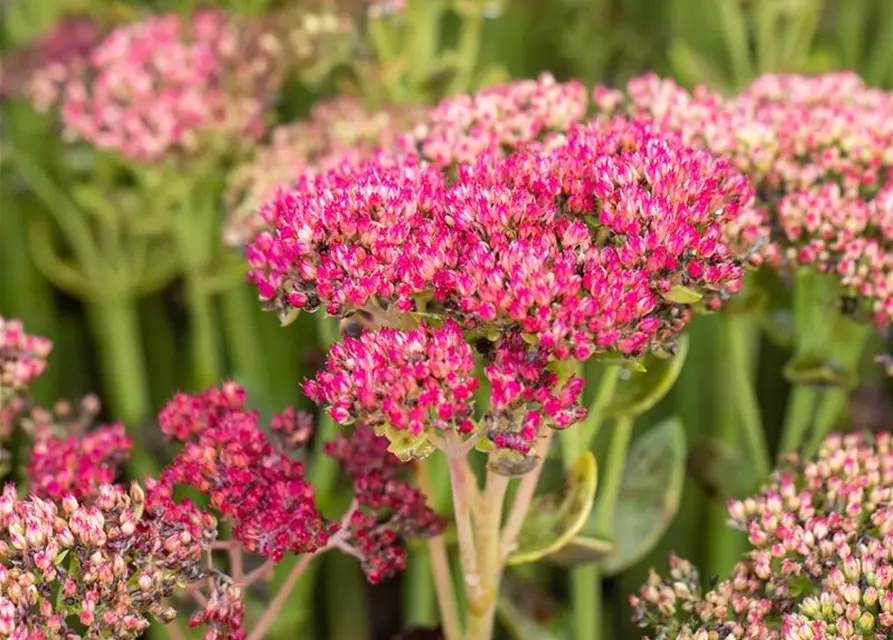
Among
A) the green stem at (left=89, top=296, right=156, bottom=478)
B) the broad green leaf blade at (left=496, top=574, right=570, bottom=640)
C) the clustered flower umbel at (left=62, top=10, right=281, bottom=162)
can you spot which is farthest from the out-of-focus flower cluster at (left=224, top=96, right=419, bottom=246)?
the broad green leaf blade at (left=496, top=574, right=570, bottom=640)

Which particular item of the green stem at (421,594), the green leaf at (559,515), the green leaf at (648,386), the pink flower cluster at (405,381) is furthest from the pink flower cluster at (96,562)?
the green stem at (421,594)

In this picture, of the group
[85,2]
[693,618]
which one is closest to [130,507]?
[693,618]

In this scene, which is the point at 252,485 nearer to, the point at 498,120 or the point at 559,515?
the point at 559,515

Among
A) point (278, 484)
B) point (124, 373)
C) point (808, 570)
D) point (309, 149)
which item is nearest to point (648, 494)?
point (808, 570)

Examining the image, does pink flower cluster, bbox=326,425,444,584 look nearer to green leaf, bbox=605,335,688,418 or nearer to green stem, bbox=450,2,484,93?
green leaf, bbox=605,335,688,418

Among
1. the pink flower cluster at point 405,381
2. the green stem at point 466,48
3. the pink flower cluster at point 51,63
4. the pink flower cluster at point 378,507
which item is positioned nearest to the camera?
the pink flower cluster at point 405,381

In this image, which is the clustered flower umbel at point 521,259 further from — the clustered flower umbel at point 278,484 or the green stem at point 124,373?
the green stem at point 124,373
